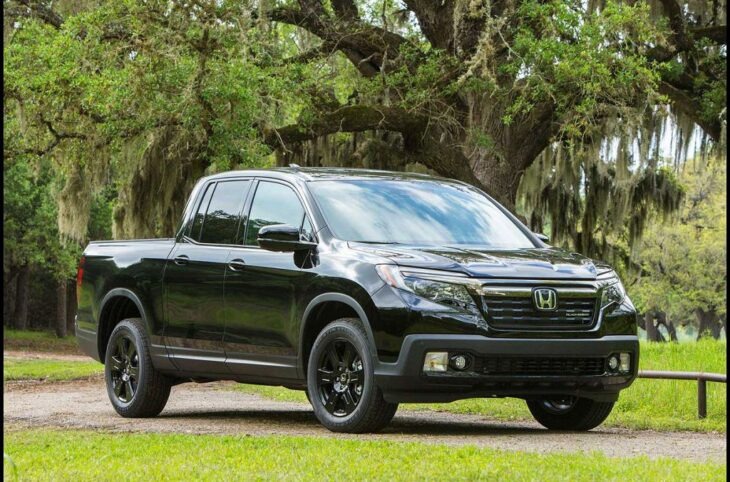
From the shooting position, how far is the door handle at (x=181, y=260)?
1120 cm

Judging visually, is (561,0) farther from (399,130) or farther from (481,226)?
(481,226)

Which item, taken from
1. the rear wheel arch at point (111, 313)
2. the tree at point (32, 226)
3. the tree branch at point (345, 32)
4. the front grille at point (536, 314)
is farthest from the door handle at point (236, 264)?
the tree at point (32, 226)

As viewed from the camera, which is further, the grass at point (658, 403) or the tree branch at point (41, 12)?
→ the tree branch at point (41, 12)

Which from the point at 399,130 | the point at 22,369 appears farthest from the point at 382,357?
the point at 22,369

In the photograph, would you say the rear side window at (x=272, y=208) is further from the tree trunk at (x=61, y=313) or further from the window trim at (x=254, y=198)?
the tree trunk at (x=61, y=313)

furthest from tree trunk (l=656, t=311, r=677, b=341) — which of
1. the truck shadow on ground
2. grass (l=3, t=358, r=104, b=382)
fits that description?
the truck shadow on ground

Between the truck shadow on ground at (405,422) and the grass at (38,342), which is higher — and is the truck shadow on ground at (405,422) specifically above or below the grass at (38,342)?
above

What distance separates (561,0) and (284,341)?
938 cm

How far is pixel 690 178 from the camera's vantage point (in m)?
55.0

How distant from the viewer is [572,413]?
10547 mm

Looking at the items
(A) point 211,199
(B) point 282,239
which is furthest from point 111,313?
(B) point 282,239

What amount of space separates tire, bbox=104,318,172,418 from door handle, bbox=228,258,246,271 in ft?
4.73

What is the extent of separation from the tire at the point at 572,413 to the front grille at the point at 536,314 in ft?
3.90

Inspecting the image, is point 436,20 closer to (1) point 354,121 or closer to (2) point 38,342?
(1) point 354,121
